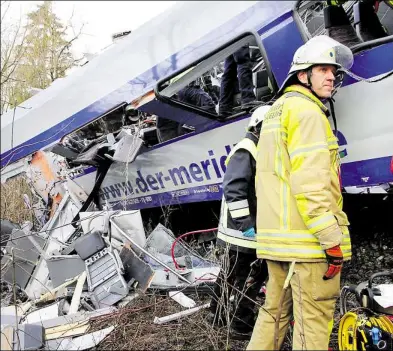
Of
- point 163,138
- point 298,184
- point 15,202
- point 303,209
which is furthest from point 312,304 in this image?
point 15,202

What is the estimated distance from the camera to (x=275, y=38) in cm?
339

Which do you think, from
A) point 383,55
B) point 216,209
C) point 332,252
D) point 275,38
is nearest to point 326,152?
point 332,252

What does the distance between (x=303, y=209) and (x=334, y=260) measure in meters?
0.30

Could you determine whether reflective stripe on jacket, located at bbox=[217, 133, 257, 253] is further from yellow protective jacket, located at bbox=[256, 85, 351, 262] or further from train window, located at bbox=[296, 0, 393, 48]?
train window, located at bbox=[296, 0, 393, 48]

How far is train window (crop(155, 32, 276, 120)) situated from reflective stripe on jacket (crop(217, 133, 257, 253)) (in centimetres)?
78

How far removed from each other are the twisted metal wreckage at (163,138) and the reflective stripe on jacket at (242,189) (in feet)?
2.44

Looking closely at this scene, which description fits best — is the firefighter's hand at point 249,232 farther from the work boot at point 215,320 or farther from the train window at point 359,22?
the train window at point 359,22

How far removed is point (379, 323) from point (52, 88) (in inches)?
124

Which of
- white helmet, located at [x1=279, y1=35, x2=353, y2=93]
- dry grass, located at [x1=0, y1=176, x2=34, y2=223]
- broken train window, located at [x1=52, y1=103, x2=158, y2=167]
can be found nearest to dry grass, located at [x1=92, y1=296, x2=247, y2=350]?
white helmet, located at [x1=279, y1=35, x2=353, y2=93]

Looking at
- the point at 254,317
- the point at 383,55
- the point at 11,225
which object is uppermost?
the point at 383,55

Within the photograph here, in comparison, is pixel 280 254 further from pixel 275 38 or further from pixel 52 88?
pixel 52 88

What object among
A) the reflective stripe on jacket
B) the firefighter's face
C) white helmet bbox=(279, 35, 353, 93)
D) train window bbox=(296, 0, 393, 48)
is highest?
train window bbox=(296, 0, 393, 48)

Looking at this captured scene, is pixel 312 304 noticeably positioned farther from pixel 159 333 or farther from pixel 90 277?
pixel 90 277

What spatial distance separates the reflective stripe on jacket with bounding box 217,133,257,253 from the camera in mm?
2898
